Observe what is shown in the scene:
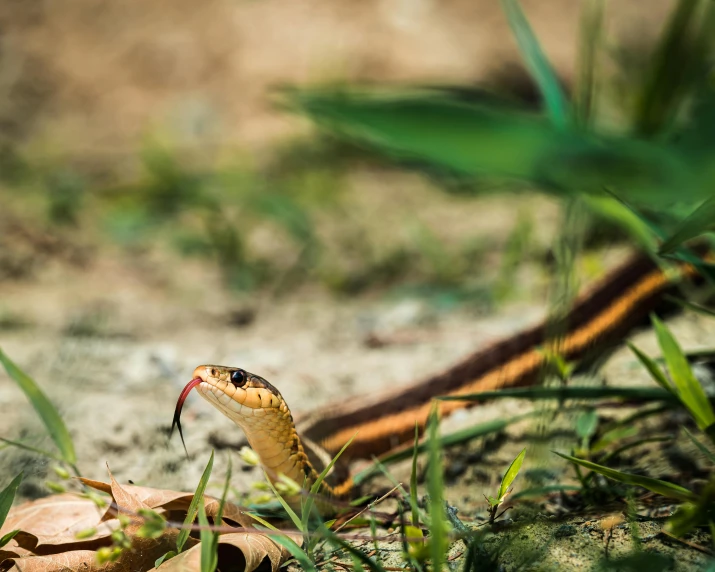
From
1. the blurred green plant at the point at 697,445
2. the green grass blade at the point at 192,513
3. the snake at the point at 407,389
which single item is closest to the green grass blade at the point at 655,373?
the blurred green plant at the point at 697,445

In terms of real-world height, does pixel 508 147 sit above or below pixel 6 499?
above

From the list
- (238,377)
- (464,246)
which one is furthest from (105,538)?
(464,246)

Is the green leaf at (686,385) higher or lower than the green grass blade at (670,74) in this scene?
lower

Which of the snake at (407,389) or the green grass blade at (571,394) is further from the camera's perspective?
the snake at (407,389)

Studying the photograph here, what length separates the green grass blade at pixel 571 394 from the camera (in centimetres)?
132

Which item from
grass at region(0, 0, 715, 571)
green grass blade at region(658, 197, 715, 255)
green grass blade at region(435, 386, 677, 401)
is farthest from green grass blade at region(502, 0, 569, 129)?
green grass blade at region(658, 197, 715, 255)

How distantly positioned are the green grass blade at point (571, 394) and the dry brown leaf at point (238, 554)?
0.40m

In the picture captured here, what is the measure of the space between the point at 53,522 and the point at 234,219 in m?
2.53

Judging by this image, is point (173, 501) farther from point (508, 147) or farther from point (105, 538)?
point (508, 147)

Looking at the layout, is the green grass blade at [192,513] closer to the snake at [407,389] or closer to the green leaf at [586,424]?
the snake at [407,389]

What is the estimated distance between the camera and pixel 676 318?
229 cm

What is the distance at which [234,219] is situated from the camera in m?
3.82

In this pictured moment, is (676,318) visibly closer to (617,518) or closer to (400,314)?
(400,314)

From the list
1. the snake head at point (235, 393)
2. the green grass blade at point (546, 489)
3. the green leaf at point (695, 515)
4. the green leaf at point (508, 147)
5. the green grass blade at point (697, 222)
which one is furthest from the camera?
the snake head at point (235, 393)
